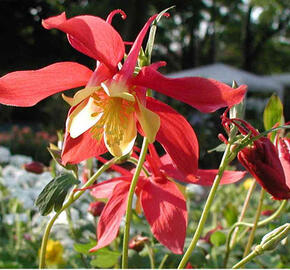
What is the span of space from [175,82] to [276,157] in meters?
0.12

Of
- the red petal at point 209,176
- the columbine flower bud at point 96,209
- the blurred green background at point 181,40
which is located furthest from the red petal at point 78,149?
the blurred green background at point 181,40

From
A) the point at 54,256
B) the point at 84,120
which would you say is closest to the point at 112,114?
the point at 84,120

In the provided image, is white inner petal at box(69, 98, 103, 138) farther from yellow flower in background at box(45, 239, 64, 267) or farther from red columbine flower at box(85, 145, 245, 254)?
yellow flower in background at box(45, 239, 64, 267)

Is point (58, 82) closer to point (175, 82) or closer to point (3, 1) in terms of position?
point (175, 82)

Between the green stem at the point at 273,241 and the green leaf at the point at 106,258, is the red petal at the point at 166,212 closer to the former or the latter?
the green stem at the point at 273,241

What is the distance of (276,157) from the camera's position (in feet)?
1.41

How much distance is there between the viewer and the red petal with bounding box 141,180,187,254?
471 mm

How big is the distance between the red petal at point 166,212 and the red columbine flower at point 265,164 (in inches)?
3.6

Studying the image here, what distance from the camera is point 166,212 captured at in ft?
1.60

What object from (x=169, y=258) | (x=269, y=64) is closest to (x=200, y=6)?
(x=269, y=64)

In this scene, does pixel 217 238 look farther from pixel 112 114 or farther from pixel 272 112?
pixel 112 114

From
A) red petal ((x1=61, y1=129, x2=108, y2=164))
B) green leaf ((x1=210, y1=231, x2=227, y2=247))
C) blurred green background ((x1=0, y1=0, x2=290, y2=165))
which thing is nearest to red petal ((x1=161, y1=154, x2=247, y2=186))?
red petal ((x1=61, y1=129, x2=108, y2=164))

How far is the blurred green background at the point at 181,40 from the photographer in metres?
7.27

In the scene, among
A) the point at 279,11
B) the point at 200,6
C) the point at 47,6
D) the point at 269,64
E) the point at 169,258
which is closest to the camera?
the point at 169,258
